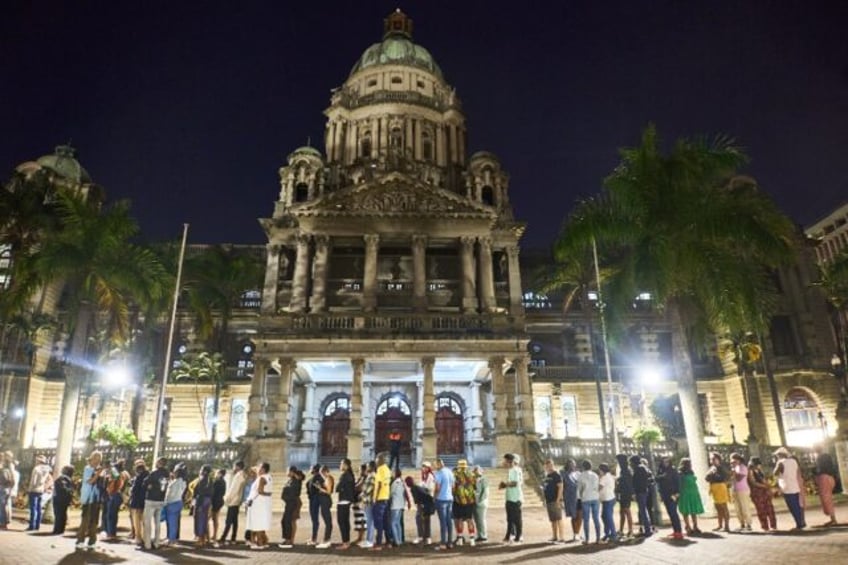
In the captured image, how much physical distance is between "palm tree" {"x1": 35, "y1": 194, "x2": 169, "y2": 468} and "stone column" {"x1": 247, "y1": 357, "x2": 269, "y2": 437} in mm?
8078

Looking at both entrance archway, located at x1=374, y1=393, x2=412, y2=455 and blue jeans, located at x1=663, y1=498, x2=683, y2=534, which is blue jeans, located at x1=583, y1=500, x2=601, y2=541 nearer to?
blue jeans, located at x1=663, y1=498, x2=683, y2=534

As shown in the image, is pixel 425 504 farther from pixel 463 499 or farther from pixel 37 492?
pixel 37 492

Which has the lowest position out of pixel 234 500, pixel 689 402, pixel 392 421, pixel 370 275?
pixel 234 500

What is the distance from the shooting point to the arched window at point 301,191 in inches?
A: 1566

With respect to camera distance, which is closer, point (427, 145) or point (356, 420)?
point (356, 420)

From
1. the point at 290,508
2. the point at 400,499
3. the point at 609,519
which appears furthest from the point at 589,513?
the point at 290,508

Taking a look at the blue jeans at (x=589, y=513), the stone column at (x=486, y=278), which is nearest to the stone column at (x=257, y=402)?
the stone column at (x=486, y=278)

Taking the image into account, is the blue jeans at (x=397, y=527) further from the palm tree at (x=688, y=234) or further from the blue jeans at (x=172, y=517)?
the palm tree at (x=688, y=234)

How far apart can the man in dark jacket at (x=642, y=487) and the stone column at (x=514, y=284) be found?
1839 centimetres

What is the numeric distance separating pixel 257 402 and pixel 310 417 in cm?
635

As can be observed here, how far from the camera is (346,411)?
36094 mm

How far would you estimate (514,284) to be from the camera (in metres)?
33.9

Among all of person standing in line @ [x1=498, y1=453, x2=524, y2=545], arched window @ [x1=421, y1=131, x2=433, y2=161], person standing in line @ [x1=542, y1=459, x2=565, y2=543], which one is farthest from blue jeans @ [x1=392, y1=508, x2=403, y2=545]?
arched window @ [x1=421, y1=131, x2=433, y2=161]

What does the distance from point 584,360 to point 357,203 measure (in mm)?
19864
